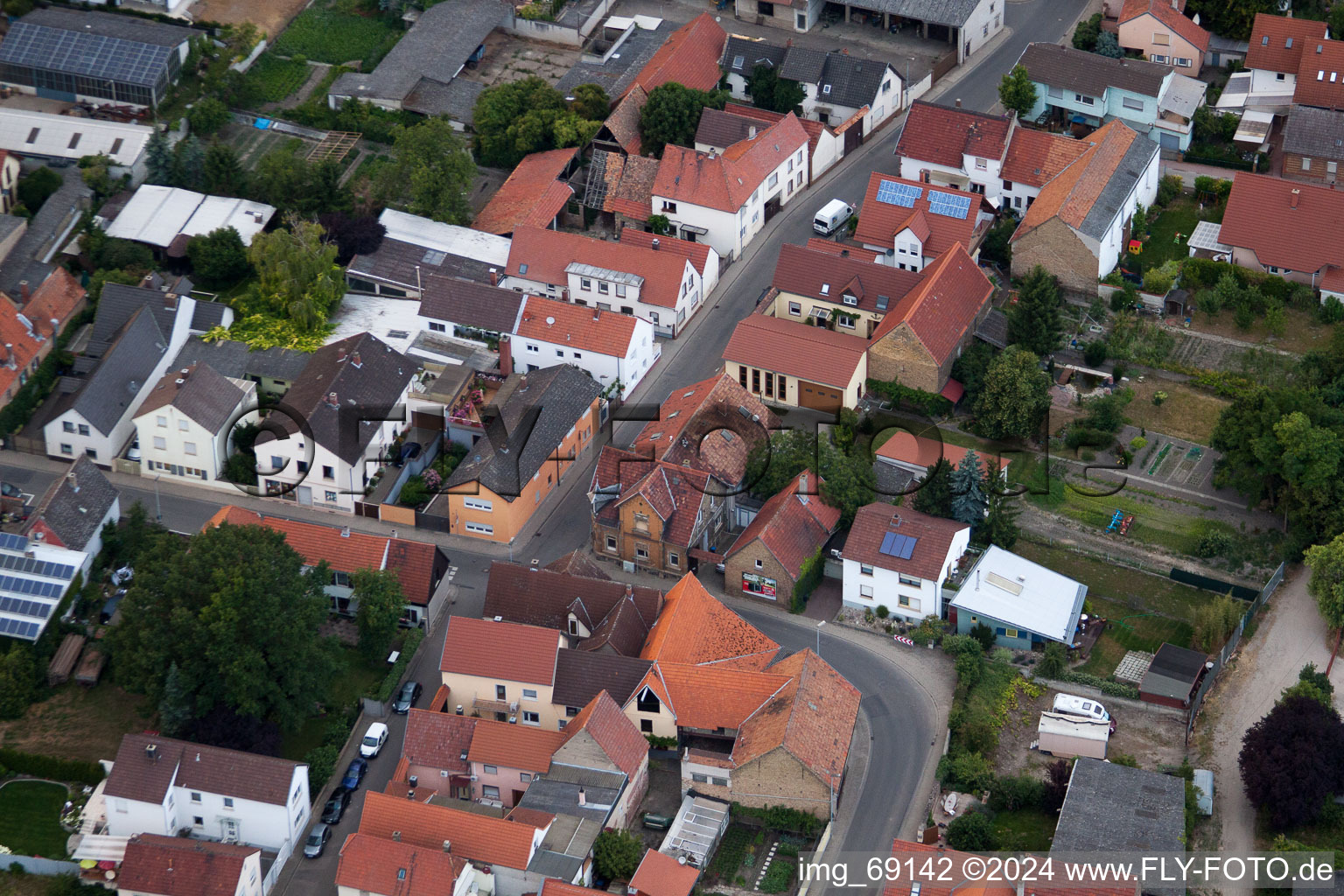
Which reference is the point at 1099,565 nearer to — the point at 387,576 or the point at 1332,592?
the point at 1332,592

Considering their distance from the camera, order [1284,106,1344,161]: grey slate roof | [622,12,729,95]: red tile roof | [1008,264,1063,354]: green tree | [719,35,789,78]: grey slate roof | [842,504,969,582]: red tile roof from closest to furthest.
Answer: [842,504,969,582]: red tile roof, [1008,264,1063,354]: green tree, [1284,106,1344,161]: grey slate roof, [622,12,729,95]: red tile roof, [719,35,789,78]: grey slate roof

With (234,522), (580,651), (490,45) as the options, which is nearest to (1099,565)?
(580,651)

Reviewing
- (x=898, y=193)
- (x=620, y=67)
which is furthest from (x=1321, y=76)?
(x=620, y=67)

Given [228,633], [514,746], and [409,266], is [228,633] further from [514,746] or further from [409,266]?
[409,266]

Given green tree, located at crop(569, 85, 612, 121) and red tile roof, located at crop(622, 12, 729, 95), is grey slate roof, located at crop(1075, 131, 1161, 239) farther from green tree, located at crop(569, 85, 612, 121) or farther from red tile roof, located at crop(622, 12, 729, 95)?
green tree, located at crop(569, 85, 612, 121)

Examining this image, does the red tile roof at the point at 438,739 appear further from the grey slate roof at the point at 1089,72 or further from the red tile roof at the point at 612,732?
the grey slate roof at the point at 1089,72

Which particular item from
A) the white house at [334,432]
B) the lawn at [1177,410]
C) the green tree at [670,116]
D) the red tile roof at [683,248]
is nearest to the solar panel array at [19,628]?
the white house at [334,432]

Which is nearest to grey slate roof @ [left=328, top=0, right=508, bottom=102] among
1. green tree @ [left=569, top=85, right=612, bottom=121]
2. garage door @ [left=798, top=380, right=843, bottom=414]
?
green tree @ [left=569, top=85, right=612, bottom=121]
